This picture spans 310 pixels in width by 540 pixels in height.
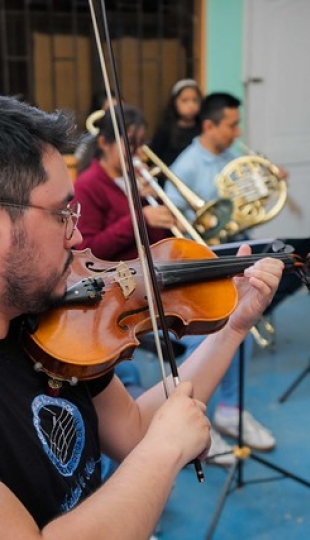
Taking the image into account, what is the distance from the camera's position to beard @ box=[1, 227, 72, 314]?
88cm

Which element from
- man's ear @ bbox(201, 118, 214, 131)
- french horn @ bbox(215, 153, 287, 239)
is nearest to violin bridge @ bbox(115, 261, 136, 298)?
french horn @ bbox(215, 153, 287, 239)

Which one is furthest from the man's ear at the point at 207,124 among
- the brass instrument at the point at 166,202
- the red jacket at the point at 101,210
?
the red jacket at the point at 101,210

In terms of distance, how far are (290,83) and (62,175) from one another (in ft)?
12.2

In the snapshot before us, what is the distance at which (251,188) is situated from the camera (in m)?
2.75

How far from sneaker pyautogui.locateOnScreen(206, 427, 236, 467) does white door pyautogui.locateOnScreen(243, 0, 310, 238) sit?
217 cm

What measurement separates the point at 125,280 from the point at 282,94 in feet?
11.2

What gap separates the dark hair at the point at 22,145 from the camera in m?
0.86

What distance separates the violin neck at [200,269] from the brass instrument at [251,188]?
122 centimetres

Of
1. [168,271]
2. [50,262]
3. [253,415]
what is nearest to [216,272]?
[168,271]

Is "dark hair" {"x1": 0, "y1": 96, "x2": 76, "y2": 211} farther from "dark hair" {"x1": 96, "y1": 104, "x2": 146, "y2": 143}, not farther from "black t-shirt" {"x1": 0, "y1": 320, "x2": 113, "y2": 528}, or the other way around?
"dark hair" {"x1": 96, "y1": 104, "x2": 146, "y2": 143}

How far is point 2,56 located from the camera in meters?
4.02

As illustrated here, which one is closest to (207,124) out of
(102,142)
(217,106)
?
(217,106)

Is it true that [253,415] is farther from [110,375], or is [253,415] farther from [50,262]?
[50,262]

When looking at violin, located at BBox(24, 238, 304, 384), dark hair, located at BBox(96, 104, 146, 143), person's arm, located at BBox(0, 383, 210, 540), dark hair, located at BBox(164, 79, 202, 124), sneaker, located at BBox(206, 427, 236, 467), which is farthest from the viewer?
dark hair, located at BBox(164, 79, 202, 124)
